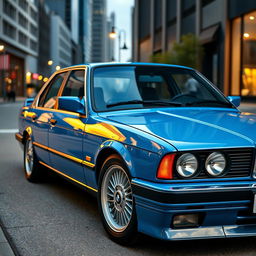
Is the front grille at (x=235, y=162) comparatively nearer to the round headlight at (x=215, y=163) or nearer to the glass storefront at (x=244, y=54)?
the round headlight at (x=215, y=163)

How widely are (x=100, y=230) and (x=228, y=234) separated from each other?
4.35 feet

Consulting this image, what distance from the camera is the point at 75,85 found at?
5539mm

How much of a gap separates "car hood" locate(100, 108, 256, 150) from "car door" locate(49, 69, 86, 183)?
1.56 ft

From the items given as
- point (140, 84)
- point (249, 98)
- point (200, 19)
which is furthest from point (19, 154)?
point (200, 19)

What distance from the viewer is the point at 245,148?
3492 mm

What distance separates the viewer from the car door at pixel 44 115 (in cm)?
590

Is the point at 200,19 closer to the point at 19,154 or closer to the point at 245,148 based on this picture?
the point at 19,154

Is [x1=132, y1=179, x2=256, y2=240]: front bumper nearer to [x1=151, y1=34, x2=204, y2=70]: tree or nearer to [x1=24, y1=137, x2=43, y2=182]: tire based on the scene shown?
[x1=24, y1=137, x2=43, y2=182]: tire

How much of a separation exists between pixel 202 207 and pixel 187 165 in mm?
308

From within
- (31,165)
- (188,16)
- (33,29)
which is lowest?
(31,165)

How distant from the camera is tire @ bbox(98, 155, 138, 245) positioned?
378 centimetres

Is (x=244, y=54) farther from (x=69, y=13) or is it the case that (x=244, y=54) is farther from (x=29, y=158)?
(x=69, y=13)

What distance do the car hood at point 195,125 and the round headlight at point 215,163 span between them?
8cm

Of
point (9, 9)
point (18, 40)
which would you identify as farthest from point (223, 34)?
point (18, 40)
